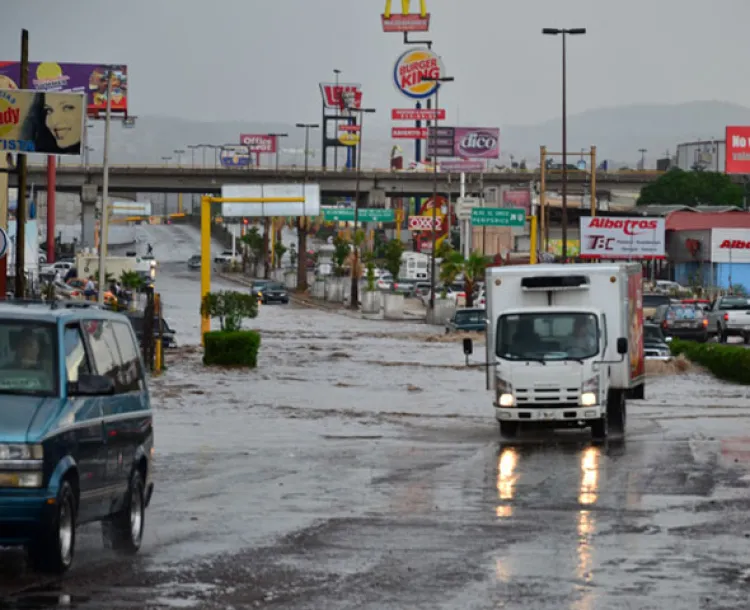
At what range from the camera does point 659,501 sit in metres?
16.7

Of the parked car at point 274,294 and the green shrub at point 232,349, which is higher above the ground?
the parked car at point 274,294

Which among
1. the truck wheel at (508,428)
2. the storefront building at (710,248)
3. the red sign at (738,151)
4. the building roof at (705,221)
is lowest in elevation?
the truck wheel at (508,428)

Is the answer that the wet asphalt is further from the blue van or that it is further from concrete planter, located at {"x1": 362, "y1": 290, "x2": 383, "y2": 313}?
concrete planter, located at {"x1": 362, "y1": 290, "x2": 383, "y2": 313}

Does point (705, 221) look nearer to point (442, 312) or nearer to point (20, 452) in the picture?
point (442, 312)

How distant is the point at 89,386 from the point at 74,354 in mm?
577

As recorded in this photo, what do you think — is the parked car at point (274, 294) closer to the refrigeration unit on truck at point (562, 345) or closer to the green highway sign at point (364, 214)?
the green highway sign at point (364, 214)

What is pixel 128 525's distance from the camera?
12.8 m

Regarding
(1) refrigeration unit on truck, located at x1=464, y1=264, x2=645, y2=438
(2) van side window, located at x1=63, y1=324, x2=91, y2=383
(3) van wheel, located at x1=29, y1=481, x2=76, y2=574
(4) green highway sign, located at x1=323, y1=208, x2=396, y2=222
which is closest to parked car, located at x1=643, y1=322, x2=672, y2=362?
(1) refrigeration unit on truck, located at x1=464, y1=264, x2=645, y2=438

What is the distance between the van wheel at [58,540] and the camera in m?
10.8

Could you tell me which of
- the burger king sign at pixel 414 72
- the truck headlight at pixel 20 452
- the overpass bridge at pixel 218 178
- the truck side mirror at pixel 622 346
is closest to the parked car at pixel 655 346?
the truck side mirror at pixel 622 346

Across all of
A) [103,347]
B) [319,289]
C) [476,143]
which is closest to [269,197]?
[319,289]

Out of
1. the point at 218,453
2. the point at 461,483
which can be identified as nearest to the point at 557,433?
the point at 218,453

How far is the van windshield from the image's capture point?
37.2 ft

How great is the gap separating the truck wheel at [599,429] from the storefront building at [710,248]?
7585 centimetres
